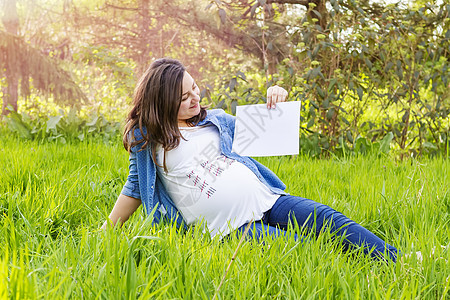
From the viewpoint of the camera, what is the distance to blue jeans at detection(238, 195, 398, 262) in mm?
1610

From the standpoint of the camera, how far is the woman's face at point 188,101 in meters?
1.97

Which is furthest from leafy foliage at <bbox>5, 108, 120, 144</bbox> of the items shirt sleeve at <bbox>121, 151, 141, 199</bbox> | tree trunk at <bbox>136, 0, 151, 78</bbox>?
tree trunk at <bbox>136, 0, 151, 78</bbox>

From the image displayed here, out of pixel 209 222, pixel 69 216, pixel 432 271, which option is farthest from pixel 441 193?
pixel 69 216

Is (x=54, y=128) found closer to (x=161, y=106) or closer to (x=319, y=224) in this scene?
(x=161, y=106)

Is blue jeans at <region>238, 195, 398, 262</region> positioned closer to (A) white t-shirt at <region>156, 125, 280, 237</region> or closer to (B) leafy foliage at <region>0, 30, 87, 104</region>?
(A) white t-shirt at <region>156, 125, 280, 237</region>

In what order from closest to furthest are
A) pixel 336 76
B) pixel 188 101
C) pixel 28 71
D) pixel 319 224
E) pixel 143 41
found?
pixel 319 224 < pixel 188 101 < pixel 336 76 < pixel 28 71 < pixel 143 41

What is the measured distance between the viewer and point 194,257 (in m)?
1.30

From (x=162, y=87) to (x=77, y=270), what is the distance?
92 cm

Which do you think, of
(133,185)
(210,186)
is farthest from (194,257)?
(133,185)

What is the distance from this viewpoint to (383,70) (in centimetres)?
385

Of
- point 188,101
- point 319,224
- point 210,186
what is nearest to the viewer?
point 319,224

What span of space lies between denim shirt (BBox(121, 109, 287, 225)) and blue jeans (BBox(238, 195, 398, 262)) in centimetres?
12

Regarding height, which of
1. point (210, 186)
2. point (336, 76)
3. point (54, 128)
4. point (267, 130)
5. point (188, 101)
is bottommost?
point (54, 128)

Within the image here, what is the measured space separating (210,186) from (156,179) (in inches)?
11.3
